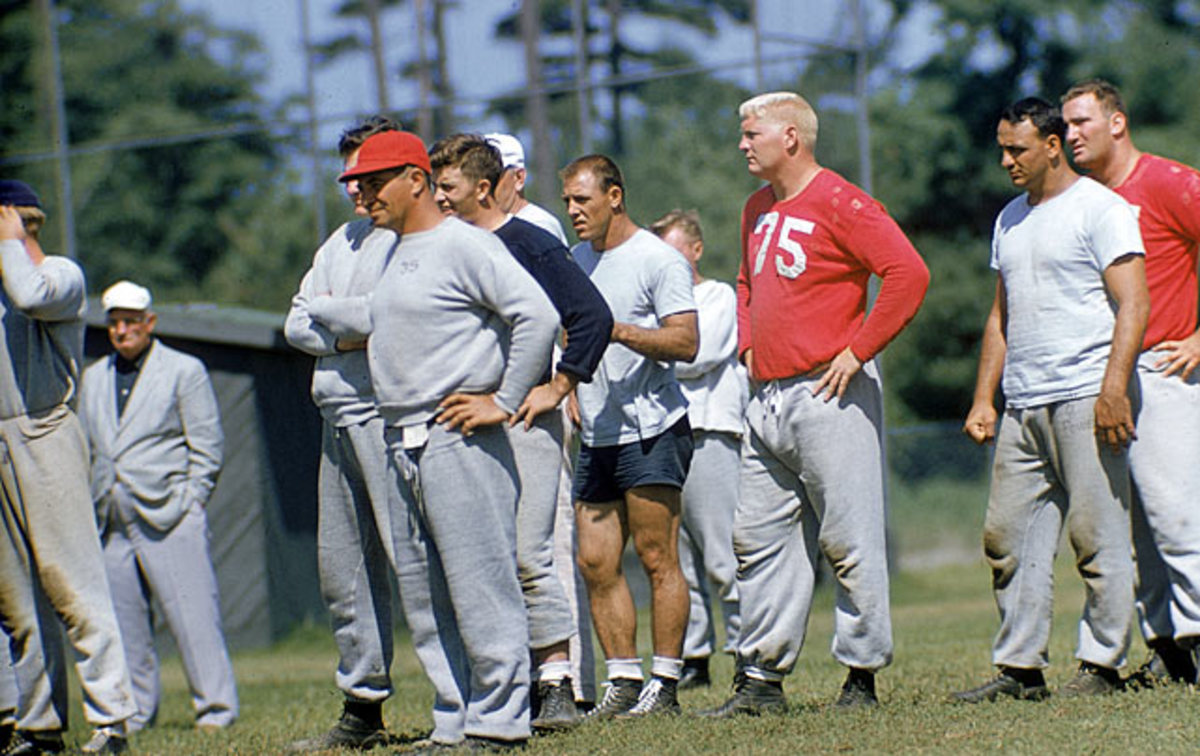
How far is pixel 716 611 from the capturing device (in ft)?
54.0

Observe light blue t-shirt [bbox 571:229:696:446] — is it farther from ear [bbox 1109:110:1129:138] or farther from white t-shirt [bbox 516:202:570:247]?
ear [bbox 1109:110:1129:138]

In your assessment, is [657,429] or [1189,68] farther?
[1189,68]

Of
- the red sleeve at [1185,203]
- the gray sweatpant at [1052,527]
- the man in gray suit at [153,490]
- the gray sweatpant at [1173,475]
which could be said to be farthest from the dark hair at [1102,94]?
the man in gray suit at [153,490]

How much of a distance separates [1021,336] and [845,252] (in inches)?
29.7

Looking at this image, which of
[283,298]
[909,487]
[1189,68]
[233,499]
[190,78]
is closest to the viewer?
[233,499]

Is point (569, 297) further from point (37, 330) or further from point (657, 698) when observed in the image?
point (37, 330)

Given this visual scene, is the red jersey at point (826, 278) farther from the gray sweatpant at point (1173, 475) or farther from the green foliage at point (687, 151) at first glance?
the green foliage at point (687, 151)

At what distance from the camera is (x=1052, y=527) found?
7215mm

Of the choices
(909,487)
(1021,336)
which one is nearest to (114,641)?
(1021,336)

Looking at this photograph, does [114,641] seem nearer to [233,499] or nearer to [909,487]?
[233,499]

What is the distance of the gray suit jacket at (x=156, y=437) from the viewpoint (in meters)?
9.93

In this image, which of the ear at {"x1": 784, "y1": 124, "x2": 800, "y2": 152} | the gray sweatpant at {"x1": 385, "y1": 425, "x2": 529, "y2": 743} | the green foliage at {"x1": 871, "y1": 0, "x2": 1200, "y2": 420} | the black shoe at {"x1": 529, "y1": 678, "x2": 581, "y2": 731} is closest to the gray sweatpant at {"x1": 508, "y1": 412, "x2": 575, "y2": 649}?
the black shoe at {"x1": 529, "y1": 678, "x2": 581, "y2": 731}

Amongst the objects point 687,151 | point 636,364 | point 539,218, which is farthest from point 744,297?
point 687,151

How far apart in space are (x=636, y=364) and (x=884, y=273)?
43.6 inches
